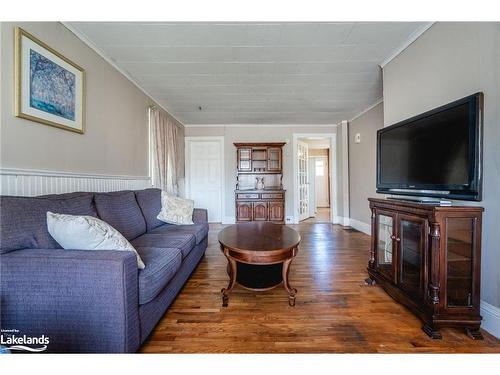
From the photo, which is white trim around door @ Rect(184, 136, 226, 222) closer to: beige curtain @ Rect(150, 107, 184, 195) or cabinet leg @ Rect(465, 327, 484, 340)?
beige curtain @ Rect(150, 107, 184, 195)

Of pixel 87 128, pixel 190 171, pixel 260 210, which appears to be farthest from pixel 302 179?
pixel 87 128

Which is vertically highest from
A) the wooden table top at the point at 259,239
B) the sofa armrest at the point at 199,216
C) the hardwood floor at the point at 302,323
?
the sofa armrest at the point at 199,216

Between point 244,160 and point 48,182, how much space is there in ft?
12.6

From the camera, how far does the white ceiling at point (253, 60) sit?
2051mm

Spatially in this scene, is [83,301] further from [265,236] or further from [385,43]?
[385,43]

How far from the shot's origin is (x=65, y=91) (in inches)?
76.5

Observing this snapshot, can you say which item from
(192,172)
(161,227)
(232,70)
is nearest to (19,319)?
(161,227)

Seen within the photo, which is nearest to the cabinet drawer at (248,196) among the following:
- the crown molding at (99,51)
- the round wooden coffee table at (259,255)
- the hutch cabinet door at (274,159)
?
the hutch cabinet door at (274,159)

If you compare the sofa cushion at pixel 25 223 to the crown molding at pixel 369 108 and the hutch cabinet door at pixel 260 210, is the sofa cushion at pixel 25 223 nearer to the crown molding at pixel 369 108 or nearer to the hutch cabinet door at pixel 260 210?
the hutch cabinet door at pixel 260 210

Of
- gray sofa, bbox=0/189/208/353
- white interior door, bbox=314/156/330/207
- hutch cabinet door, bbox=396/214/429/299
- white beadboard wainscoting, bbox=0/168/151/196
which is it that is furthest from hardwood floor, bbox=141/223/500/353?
white interior door, bbox=314/156/330/207

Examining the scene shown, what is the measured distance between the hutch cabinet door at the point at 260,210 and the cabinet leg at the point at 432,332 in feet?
12.0

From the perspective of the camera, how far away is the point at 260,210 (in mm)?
5039

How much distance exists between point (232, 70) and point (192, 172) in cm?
320

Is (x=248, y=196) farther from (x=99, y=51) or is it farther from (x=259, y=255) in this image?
(x=99, y=51)
